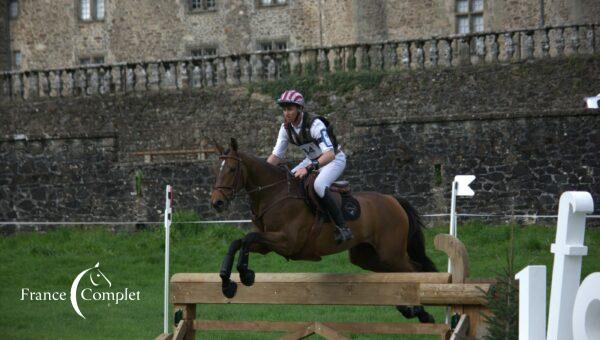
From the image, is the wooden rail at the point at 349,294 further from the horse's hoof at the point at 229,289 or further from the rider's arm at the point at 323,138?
the rider's arm at the point at 323,138

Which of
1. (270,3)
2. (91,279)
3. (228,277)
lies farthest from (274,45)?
(228,277)

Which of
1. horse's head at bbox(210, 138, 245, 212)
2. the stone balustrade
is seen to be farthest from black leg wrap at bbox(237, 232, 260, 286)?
the stone balustrade

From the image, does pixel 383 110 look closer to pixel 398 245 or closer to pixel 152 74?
pixel 152 74

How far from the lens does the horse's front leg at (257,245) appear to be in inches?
562

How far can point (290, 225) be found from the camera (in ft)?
50.0

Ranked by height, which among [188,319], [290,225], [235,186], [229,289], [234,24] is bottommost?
[188,319]

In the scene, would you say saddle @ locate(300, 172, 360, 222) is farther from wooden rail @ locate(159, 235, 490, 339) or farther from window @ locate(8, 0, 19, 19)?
window @ locate(8, 0, 19, 19)

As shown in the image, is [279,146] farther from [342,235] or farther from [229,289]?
[229,289]

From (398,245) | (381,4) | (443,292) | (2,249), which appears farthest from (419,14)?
(443,292)

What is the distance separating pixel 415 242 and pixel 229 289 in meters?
3.27

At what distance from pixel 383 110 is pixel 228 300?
19583 millimetres

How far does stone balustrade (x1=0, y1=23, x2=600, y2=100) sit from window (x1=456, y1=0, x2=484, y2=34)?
253 cm

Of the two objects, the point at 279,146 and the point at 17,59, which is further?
the point at 17,59

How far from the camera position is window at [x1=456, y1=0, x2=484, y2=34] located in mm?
39250
